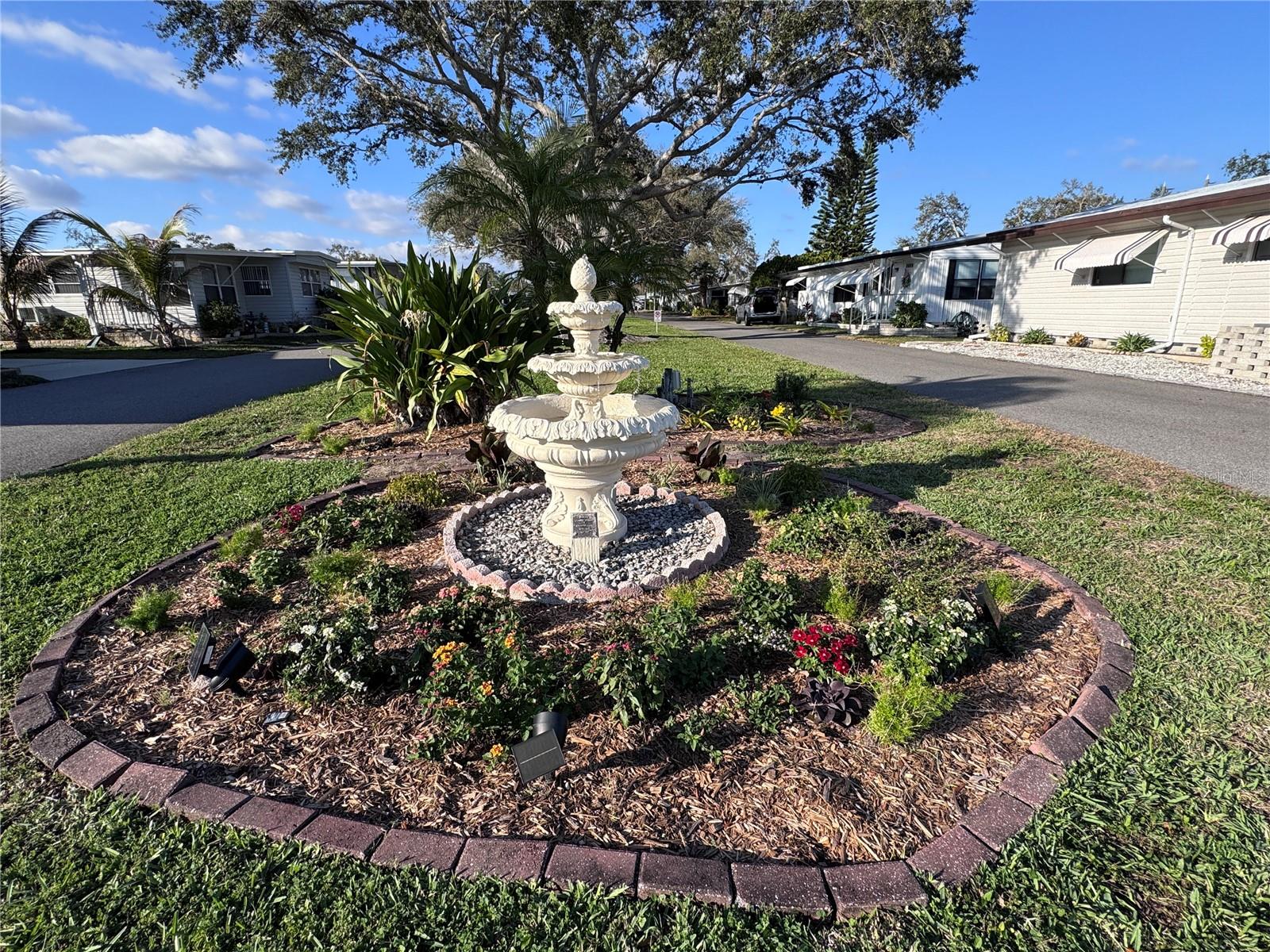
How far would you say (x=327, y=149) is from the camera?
59.9 feet

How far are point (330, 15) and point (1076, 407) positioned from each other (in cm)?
1937

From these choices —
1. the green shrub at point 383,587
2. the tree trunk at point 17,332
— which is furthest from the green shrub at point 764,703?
the tree trunk at point 17,332

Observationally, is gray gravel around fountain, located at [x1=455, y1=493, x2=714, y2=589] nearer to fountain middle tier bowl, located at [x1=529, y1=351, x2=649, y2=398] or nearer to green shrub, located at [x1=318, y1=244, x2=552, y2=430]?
fountain middle tier bowl, located at [x1=529, y1=351, x2=649, y2=398]

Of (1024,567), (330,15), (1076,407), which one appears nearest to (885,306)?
(1076,407)

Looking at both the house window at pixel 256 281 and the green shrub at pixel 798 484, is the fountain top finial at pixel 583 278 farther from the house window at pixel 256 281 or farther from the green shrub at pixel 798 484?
the house window at pixel 256 281

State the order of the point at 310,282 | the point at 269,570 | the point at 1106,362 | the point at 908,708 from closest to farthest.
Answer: the point at 908,708
the point at 269,570
the point at 1106,362
the point at 310,282

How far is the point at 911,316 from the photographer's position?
22250 millimetres

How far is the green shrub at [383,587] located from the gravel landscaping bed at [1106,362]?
42.0 feet

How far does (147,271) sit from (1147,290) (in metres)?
28.3

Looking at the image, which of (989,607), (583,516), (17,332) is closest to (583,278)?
(583,516)

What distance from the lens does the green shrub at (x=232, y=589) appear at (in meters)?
3.31

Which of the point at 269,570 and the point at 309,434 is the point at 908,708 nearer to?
the point at 269,570

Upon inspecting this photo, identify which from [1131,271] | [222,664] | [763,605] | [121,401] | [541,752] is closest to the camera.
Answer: [541,752]

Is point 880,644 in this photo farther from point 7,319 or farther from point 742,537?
point 7,319
